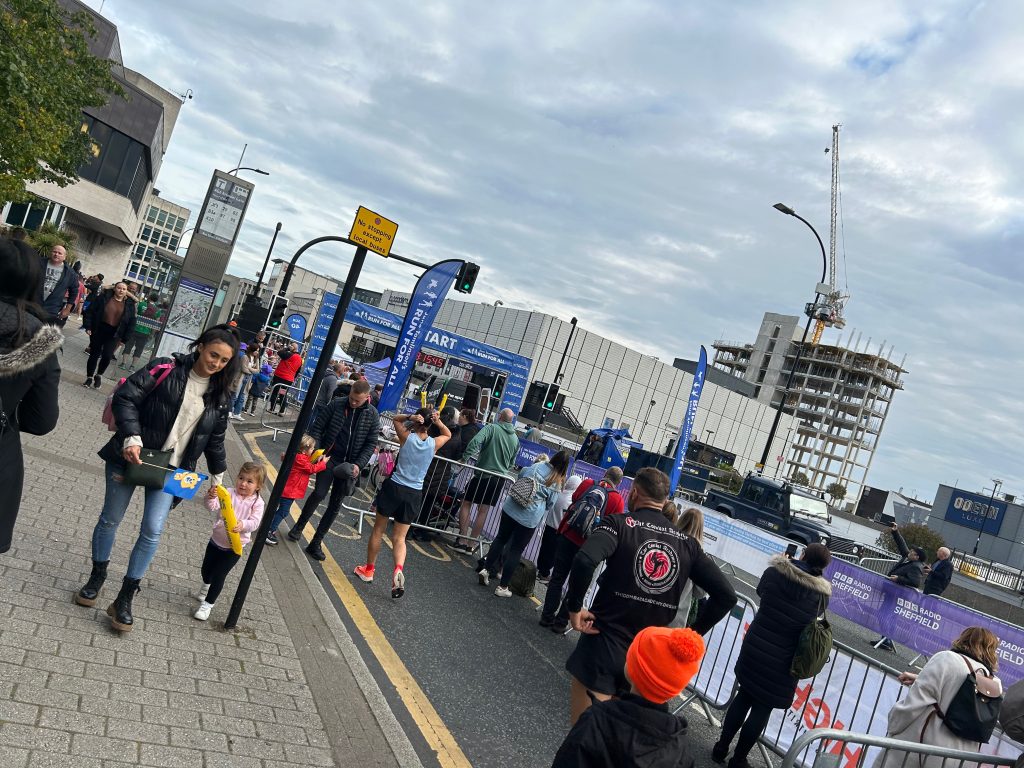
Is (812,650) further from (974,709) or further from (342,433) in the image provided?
(342,433)

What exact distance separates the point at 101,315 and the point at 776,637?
1212 cm

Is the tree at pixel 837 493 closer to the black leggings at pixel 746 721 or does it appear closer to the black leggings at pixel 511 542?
the black leggings at pixel 511 542

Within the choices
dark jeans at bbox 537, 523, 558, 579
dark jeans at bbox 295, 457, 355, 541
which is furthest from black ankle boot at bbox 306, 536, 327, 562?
dark jeans at bbox 537, 523, 558, 579

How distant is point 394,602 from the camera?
22.6 feet

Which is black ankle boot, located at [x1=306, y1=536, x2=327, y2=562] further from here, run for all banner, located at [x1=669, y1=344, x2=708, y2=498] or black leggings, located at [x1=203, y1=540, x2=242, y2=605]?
run for all banner, located at [x1=669, y1=344, x2=708, y2=498]

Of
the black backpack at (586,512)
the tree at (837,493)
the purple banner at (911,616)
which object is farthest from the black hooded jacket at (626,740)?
the tree at (837,493)

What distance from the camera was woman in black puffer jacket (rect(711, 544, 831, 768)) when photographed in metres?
5.36

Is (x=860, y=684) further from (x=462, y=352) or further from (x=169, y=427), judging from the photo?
(x=462, y=352)

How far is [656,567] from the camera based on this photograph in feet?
13.3

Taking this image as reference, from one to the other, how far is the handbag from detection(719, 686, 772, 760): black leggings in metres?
4.13

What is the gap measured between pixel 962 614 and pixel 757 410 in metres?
75.1

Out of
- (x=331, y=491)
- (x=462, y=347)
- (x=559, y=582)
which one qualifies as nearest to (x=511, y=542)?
(x=559, y=582)

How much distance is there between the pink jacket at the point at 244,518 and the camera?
5.29 m

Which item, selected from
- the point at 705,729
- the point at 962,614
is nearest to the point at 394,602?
the point at 705,729
